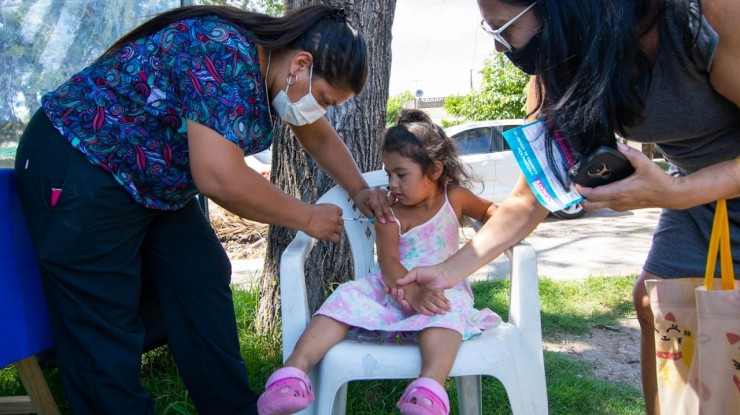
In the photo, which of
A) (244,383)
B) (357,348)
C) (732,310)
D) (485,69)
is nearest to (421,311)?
(357,348)

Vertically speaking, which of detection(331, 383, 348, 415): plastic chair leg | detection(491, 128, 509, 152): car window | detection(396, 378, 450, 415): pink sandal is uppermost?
detection(491, 128, 509, 152): car window

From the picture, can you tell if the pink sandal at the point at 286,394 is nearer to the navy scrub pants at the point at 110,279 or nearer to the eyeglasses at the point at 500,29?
the navy scrub pants at the point at 110,279

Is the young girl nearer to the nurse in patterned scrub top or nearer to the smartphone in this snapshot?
the nurse in patterned scrub top

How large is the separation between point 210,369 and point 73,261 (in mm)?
610

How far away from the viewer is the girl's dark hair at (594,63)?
1359mm

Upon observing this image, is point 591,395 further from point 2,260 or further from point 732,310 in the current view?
point 2,260

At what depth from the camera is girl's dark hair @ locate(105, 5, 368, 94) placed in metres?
1.76

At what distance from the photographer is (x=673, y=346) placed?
158cm

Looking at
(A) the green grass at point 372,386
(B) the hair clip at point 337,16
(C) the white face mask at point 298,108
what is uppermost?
(B) the hair clip at point 337,16

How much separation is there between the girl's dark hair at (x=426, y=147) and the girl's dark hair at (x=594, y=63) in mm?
→ 876

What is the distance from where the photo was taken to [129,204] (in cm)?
179

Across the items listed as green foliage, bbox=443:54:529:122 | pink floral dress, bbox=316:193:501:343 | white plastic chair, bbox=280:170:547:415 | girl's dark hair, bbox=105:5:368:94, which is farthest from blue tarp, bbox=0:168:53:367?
green foliage, bbox=443:54:529:122

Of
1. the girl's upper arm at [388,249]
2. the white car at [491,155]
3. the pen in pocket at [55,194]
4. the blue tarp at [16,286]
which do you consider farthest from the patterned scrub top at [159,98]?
the white car at [491,155]

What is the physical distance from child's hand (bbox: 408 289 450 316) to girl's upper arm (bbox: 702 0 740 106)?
3.17 ft
